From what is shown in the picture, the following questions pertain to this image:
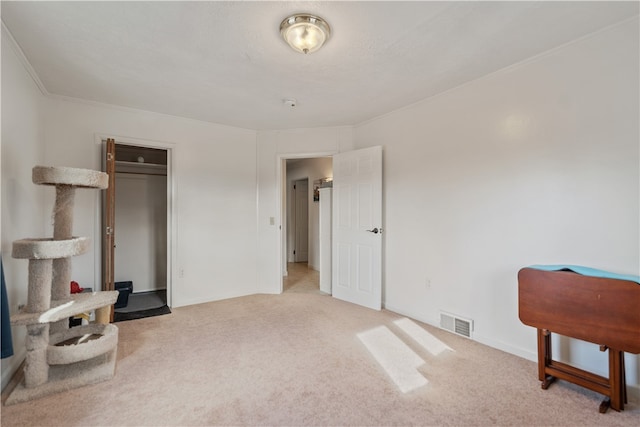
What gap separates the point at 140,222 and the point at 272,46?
10.7 feet

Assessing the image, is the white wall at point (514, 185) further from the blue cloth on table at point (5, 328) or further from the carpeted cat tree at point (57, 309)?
the blue cloth on table at point (5, 328)

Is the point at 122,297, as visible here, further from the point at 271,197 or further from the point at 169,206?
the point at 271,197

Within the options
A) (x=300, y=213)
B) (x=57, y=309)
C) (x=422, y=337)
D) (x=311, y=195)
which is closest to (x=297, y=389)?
(x=422, y=337)

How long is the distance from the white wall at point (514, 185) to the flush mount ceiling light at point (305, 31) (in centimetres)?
153

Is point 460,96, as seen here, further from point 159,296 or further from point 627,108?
point 159,296

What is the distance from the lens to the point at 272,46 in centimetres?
205

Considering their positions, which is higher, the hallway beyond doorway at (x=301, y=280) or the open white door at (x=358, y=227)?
the open white door at (x=358, y=227)

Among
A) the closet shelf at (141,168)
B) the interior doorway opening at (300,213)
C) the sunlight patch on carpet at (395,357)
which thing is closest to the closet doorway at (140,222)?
the closet shelf at (141,168)

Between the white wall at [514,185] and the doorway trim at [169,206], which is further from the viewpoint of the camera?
the doorway trim at [169,206]

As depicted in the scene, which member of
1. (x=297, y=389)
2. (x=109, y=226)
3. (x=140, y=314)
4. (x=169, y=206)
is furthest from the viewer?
(x=169, y=206)

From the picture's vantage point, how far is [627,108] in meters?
1.82

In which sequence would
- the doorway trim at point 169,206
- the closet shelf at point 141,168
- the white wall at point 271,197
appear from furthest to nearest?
the white wall at point 271,197 < the closet shelf at point 141,168 < the doorway trim at point 169,206

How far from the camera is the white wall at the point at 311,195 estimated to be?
225 inches

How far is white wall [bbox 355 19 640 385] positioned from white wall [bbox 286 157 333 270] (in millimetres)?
2407
